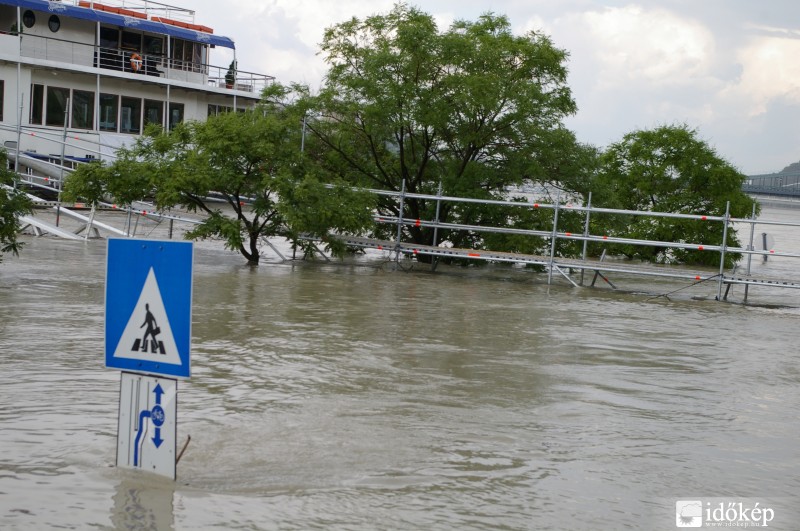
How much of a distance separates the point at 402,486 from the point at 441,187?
1653 cm

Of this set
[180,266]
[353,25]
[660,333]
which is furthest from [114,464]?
[353,25]

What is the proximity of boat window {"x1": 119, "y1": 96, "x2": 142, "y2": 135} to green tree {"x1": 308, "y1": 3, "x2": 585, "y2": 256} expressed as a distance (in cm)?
1330

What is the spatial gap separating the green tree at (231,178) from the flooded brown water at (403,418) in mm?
4343

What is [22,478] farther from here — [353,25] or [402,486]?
[353,25]

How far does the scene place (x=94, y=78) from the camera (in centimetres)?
3309

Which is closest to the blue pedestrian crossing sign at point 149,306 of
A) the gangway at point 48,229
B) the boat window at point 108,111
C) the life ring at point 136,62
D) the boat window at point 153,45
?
the gangway at point 48,229

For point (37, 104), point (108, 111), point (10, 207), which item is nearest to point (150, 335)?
point (10, 207)

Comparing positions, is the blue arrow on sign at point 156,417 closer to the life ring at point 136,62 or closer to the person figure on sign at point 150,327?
the person figure on sign at point 150,327

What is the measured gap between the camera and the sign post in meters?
5.41

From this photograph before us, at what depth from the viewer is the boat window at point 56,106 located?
3225 cm

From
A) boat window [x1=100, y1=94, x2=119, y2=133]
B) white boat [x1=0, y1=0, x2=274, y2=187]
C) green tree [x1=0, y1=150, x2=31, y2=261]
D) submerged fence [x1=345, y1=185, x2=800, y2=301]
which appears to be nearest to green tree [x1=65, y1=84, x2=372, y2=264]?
submerged fence [x1=345, y1=185, x2=800, y2=301]

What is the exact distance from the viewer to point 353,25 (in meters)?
23.0

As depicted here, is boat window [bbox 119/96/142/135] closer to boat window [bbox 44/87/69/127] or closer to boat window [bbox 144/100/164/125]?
boat window [bbox 144/100/164/125]

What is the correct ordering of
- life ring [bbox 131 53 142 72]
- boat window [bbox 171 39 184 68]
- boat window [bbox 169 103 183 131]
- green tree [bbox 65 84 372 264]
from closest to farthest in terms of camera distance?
A: green tree [bbox 65 84 372 264]
life ring [bbox 131 53 142 72]
boat window [bbox 169 103 183 131]
boat window [bbox 171 39 184 68]
